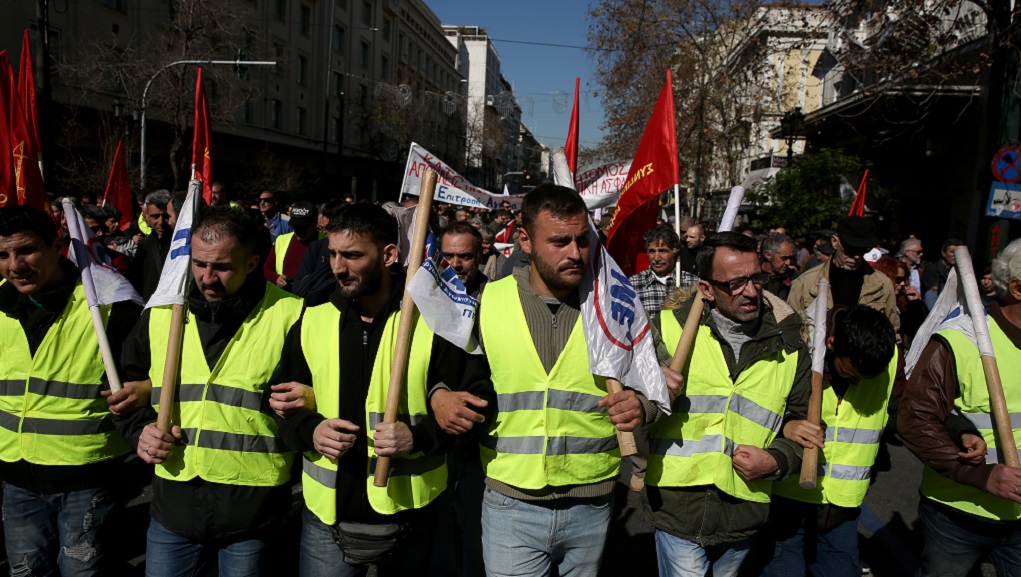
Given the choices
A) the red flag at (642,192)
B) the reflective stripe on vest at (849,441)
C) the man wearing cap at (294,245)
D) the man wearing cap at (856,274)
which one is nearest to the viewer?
the reflective stripe on vest at (849,441)

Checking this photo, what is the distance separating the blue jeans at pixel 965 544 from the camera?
117 inches

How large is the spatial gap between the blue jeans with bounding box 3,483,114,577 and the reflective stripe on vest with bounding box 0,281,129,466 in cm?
17

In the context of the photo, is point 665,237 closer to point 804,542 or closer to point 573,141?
point 573,141

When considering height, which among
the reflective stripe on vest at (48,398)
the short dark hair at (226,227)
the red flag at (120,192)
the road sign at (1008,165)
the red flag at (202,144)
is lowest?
the reflective stripe on vest at (48,398)

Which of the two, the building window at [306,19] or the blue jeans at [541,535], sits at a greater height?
the building window at [306,19]

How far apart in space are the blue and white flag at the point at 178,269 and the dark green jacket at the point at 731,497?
76.3 inches

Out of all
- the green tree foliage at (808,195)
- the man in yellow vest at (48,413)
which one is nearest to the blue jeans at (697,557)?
the man in yellow vest at (48,413)

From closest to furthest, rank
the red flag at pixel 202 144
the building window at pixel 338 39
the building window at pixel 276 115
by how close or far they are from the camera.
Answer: the red flag at pixel 202 144, the building window at pixel 276 115, the building window at pixel 338 39

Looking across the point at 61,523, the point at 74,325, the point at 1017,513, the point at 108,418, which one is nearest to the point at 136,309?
the point at 74,325

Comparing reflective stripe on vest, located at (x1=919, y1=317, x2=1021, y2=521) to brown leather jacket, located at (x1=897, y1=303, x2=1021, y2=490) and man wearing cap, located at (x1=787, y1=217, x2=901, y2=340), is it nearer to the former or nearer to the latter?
brown leather jacket, located at (x1=897, y1=303, x2=1021, y2=490)

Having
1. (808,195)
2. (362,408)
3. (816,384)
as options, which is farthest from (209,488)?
(808,195)

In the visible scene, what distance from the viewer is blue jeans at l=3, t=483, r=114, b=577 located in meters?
2.98

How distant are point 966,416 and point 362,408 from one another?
2442 mm

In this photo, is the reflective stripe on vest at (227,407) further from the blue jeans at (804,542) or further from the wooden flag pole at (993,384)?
the wooden flag pole at (993,384)
